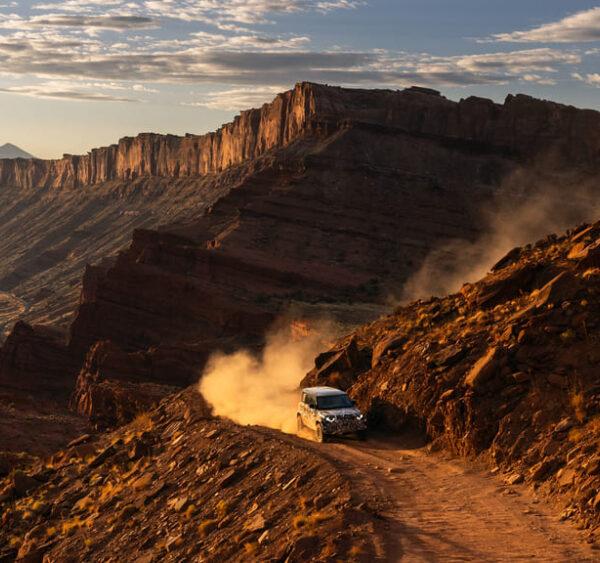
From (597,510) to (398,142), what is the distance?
298ft

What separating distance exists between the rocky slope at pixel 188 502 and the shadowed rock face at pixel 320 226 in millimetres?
18608

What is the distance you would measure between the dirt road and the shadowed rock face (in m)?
28.6

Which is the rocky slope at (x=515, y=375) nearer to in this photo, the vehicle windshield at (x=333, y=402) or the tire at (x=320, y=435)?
the vehicle windshield at (x=333, y=402)

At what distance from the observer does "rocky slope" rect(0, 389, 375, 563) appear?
13320mm

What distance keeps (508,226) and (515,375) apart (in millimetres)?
74448

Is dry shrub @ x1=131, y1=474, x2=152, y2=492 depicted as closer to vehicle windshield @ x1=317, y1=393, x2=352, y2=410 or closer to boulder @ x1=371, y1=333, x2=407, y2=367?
vehicle windshield @ x1=317, y1=393, x2=352, y2=410

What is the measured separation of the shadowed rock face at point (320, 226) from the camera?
63.3m

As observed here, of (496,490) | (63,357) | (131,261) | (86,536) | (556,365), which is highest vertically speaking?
(556,365)

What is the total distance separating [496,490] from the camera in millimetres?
14461

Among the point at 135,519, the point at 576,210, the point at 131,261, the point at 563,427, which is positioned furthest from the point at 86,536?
the point at 576,210

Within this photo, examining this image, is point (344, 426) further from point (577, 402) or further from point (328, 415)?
point (577, 402)

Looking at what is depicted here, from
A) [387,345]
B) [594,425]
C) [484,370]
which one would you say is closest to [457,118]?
[387,345]

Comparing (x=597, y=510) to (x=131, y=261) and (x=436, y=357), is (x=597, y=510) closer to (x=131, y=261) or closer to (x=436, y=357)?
(x=436, y=357)

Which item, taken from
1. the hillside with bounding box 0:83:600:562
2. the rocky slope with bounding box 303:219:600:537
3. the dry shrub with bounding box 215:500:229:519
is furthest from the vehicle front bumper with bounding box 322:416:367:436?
the dry shrub with bounding box 215:500:229:519
